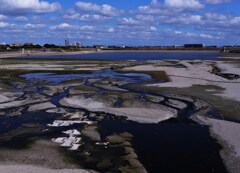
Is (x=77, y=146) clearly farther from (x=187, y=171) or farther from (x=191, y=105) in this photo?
(x=191, y=105)

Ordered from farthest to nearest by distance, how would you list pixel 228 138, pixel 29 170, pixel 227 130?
pixel 227 130 < pixel 228 138 < pixel 29 170

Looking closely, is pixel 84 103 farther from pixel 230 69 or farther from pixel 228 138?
pixel 230 69

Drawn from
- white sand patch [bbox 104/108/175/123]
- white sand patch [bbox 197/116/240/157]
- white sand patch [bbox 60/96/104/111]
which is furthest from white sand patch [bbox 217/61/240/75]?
white sand patch [bbox 197/116/240/157]

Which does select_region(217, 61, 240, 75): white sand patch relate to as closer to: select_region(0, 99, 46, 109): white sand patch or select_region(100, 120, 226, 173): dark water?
select_region(0, 99, 46, 109): white sand patch

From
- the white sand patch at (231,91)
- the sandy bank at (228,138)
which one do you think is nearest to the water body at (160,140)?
the sandy bank at (228,138)

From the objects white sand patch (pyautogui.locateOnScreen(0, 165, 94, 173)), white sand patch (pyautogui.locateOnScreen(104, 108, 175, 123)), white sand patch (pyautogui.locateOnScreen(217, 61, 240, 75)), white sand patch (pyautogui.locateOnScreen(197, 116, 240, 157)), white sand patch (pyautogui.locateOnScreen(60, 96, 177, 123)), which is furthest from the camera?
white sand patch (pyautogui.locateOnScreen(217, 61, 240, 75))

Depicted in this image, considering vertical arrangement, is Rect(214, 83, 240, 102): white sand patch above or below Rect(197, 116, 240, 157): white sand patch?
below

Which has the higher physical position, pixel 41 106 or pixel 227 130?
pixel 227 130

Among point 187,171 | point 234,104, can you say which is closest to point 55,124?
point 187,171

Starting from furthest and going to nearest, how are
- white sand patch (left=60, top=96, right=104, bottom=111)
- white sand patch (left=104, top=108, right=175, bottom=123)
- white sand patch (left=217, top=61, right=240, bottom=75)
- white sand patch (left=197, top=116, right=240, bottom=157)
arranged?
1. white sand patch (left=217, top=61, right=240, bottom=75)
2. white sand patch (left=60, top=96, right=104, bottom=111)
3. white sand patch (left=104, top=108, right=175, bottom=123)
4. white sand patch (left=197, top=116, right=240, bottom=157)

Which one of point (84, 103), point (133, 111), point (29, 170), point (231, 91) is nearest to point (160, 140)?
point (29, 170)

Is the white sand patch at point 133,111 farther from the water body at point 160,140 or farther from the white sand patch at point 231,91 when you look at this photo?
the white sand patch at point 231,91
